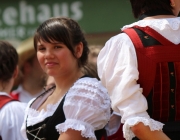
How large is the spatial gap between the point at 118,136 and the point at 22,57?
2905mm

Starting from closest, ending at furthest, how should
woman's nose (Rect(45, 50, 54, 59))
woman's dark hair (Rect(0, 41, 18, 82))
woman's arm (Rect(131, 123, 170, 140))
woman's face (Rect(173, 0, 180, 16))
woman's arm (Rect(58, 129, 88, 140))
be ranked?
woman's arm (Rect(131, 123, 170, 140)) < woman's face (Rect(173, 0, 180, 16)) < woman's arm (Rect(58, 129, 88, 140)) < woman's nose (Rect(45, 50, 54, 59)) < woman's dark hair (Rect(0, 41, 18, 82))

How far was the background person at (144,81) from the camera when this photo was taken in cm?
234

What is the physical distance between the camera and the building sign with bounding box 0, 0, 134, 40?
23.9 feet

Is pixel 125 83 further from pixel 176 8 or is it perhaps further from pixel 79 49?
pixel 79 49

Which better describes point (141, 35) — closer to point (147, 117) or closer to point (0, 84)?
point (147, 117)

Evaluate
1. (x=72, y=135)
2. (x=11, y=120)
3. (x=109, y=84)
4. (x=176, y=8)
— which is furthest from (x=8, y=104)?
(x=176, y=8)

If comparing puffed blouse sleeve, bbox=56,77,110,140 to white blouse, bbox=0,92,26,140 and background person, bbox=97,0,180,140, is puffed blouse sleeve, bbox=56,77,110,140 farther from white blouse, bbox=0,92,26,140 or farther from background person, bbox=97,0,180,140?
white blouse, bbox=0,92,26,140

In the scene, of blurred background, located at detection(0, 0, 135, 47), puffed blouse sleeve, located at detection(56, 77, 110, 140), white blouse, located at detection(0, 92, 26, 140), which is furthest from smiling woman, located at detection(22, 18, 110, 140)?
blurred background, located at detection(0, 0, 135, 47)

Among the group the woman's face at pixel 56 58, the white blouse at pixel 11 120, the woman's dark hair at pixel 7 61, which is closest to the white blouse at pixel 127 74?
the woman's face at pixel 56 58

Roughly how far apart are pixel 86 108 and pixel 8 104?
0.91 metres

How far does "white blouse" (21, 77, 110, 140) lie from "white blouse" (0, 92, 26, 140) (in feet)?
2.01

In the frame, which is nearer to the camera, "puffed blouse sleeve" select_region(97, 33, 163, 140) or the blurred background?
"puffed blouse sleeve" select_region(97, 33, 163, 140)

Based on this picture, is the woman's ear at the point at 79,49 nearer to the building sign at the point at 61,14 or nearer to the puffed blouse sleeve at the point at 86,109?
the puffed blouse sleeve at the point at 86,109

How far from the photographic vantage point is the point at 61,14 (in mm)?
7477
